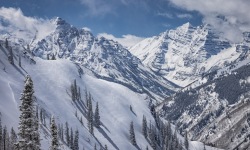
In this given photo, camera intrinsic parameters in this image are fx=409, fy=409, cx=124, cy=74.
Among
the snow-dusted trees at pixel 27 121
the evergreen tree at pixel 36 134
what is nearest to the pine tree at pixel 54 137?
the evergreen tree at pixel 36 134

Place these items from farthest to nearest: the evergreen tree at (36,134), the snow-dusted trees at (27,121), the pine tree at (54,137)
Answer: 1. the pine tree at (54,137)
2. the evergreen tree at (36,134)
3. the snow-dusted trees at (27,121)

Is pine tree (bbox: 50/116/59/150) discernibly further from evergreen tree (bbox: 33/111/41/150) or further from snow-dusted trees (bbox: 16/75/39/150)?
snow-dusted trees (bbox: 16/75/39/150)

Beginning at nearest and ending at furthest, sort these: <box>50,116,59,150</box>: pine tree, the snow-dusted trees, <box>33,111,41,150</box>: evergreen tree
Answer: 1. the snow-dusted trees
2. <box>33,111,41,150</box>: evergreen tree
3. <box>50,116,59,150</box>: pine tree

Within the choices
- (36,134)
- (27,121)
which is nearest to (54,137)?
(36,134)

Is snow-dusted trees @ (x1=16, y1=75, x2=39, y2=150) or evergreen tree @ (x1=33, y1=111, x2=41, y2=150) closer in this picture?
snow-dusted trees @ (x1=16, y1=75, x2=39, y2=150)

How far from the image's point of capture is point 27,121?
2927 cm

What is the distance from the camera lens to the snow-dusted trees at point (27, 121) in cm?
2878

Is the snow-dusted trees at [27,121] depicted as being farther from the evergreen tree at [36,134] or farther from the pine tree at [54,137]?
the pine tree at [54,137]

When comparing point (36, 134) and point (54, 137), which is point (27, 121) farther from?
point (54, 137)

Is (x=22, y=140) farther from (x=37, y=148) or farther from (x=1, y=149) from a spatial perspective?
(x=1, y=149)

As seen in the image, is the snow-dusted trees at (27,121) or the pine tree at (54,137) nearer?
A: the snow-dusted trees at (27,121)

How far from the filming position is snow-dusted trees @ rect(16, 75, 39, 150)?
2878 cm

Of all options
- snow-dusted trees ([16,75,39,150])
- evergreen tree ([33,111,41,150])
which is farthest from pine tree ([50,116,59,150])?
snow-dusted trees ([16,75,39,150])

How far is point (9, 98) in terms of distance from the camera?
197125 millimetres
